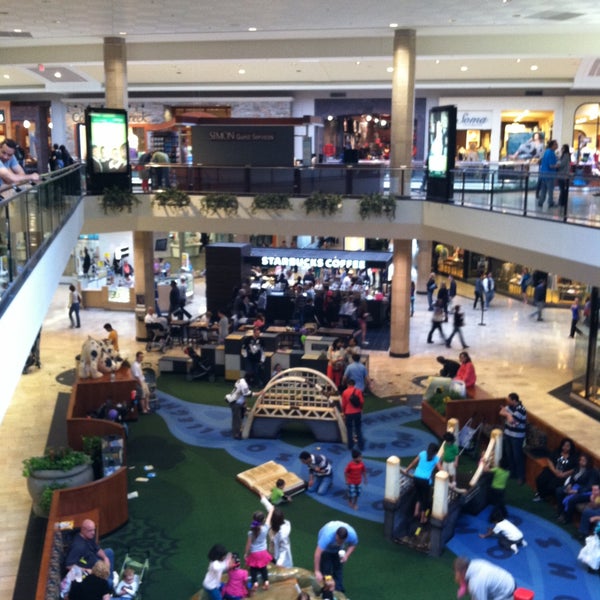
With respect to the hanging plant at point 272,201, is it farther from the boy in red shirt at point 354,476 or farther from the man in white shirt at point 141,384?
the boy in red shirt at point 354,476

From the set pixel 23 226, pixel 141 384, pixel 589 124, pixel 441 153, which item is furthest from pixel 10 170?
pixel 589 124

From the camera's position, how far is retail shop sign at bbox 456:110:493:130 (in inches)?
1150

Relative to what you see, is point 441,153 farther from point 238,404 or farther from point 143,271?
point 143,271

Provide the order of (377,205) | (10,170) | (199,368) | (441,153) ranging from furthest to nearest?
(377,205), (199,368), (441,153), (10,170)

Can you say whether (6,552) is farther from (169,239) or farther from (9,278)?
(169,239)

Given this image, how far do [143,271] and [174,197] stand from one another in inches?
99.7

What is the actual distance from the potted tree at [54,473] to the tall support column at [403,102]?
11131 mm

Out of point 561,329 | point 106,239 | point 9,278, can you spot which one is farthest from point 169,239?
point 9,278

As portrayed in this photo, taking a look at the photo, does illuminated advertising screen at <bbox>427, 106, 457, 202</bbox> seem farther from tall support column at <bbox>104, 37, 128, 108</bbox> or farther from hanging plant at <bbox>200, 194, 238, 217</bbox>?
tall support column at <bbox>104, 37, 128, 108</bbox>

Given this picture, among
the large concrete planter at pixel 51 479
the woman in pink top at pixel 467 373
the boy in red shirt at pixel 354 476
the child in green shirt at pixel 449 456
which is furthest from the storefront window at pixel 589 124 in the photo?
the large concrete planter at pixel 51 479

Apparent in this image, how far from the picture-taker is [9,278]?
284 inches

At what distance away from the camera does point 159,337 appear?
21.3 meters

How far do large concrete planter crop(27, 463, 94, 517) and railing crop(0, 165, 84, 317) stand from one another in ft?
10.9

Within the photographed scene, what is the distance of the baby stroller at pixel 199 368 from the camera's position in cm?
1839
